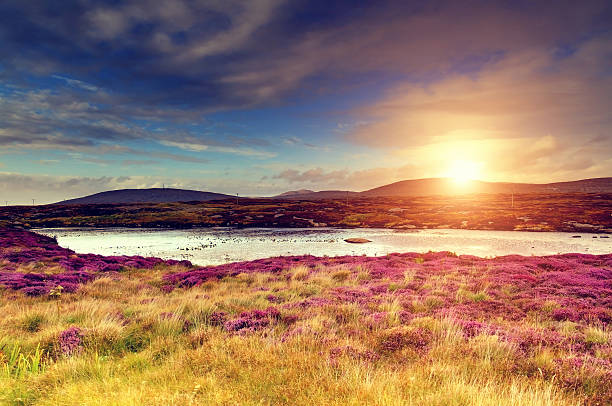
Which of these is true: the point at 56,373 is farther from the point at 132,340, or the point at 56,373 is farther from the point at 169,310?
the point at 169,310

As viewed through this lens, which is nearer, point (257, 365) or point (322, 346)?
point (257, 365)

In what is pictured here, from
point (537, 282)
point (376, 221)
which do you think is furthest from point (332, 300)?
point (376, 221)

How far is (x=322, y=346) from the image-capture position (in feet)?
22.2

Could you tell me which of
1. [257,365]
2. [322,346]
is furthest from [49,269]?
[322,346]

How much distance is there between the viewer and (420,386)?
4965 millimetres

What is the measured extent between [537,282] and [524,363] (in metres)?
10.3

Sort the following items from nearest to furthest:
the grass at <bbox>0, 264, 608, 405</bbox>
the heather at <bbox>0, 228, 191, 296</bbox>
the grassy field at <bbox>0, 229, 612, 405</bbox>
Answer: the grass at <bbox>0, 264, 608, 405</bbox>, the grassy field at <bbox>0, 229, 612, 405</bbox>, the heather at <bbox>0, 228, 191, 296</bbox>

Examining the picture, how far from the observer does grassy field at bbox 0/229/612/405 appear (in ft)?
15.8

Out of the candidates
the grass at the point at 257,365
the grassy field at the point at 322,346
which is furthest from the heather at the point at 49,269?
the grass at the point at 257,365

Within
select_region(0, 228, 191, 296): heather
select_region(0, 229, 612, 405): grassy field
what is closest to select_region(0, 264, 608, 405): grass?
select_region(0, 229, 612, 405): grassy field

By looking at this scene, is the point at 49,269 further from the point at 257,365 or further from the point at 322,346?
the point at 322,346

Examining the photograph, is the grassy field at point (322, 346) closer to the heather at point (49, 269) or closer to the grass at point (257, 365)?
the grass at point (257, 365)

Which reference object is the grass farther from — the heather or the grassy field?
the heather

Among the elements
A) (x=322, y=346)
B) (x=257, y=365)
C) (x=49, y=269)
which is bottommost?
(x=49, y=269)
